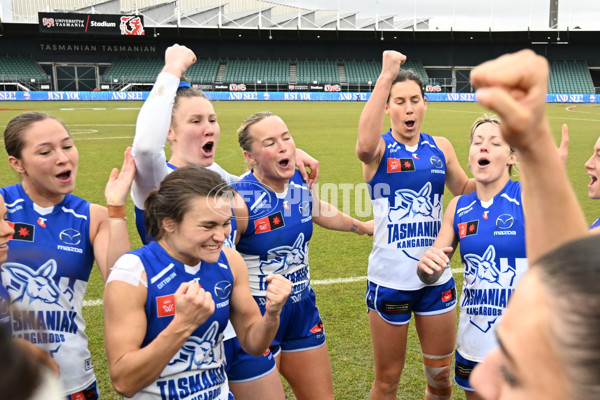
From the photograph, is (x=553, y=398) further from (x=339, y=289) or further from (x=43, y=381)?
(x=339, y=289)

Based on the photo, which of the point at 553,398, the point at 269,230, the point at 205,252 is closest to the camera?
the point at 553,398

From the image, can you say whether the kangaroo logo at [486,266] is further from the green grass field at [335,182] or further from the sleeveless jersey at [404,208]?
the green grass field at [335,182]

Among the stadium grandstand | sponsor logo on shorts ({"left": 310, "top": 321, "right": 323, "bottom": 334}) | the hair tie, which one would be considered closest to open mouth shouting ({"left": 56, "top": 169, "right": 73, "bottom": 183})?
the hair tie

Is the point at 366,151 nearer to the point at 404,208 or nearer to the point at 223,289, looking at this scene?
the point at 404,208

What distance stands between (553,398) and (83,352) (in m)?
2.72

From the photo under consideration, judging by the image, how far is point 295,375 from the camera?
11.8ft

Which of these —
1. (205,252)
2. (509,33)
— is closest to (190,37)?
(509,33)

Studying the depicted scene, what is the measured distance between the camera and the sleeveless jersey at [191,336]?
2.44 m

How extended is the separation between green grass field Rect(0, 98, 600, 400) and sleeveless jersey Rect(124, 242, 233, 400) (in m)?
2.02

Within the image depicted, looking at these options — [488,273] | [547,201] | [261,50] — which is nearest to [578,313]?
A: [547,201]

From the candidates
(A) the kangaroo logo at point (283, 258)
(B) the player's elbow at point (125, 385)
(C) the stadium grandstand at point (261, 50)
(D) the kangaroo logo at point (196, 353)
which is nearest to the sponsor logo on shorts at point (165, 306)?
(D) the kangaroo logo at point (196, 353)

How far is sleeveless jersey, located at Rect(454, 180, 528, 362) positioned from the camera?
3322 millimetres

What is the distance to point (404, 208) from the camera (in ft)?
13.2

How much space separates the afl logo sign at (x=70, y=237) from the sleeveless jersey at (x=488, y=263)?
235 centimetres
